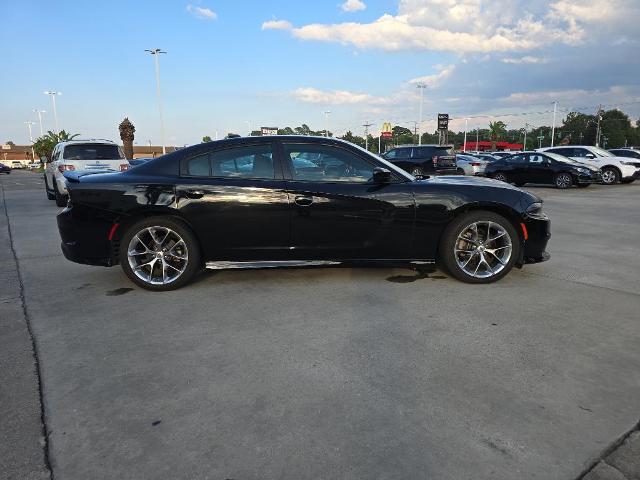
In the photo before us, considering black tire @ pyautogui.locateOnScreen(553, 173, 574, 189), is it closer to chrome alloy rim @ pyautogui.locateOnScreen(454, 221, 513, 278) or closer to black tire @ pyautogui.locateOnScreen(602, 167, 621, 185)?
black tire @ pyautogui.locateOnScreen(602, 167, 621, 185)

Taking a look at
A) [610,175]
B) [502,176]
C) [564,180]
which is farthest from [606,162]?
[502,176]

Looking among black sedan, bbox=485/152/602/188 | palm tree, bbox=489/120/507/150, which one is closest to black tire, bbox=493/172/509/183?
black sedan, bbox=485/152/602/188

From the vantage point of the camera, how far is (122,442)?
7.04 feet

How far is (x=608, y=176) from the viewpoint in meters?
18.5

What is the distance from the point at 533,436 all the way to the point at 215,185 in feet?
10.9

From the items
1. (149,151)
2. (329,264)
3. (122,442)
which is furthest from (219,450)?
(149,151)

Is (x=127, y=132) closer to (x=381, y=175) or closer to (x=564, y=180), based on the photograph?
(x=564, y=180)

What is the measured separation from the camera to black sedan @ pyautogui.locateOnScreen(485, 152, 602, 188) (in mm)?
16547

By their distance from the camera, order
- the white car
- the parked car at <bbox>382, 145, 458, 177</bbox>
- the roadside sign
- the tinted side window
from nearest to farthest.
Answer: the tinted side window < the white car < the parked car at <bbox>382, 145, 458, 177</bbox> < the roadside sign

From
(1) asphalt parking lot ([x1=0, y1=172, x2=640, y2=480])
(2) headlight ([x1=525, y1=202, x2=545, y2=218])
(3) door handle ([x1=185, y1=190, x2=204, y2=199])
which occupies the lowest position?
(1) asphalt parking lot ([x1=0, y1=172, x2=640, y2=480])

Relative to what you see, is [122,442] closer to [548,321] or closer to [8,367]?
[8,367]

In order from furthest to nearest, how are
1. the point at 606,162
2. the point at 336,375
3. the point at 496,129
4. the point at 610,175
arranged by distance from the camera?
the point at 496,129 → the point at 610,175 → the point at 606,162 → the point at 336,375

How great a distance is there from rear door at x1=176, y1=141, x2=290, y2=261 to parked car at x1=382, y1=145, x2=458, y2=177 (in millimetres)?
15844

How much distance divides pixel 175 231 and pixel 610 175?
19.3m
